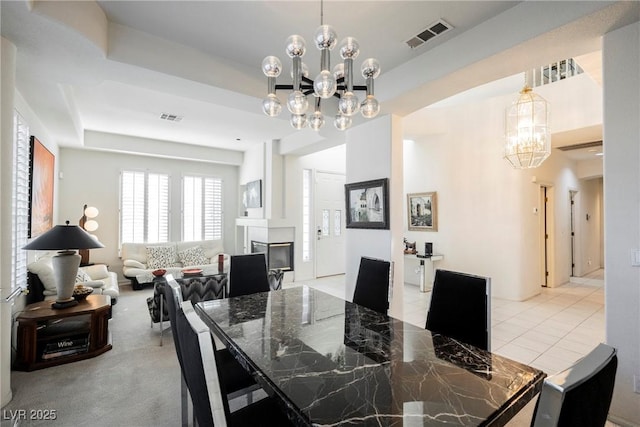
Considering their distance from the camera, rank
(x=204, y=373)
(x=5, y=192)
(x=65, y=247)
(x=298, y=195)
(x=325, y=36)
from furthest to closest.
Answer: (x=298, y=195)
(x=65, y=247)
(x=5, y=192)
(x=325, y=36)
(x=204, y=373)

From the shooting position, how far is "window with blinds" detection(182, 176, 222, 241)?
269 inches

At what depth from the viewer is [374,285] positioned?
94.8 inches

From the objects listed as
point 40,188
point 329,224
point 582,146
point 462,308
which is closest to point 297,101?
point 462,308

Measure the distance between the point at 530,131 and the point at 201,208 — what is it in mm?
6499

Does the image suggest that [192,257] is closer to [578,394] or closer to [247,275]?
[247,275]

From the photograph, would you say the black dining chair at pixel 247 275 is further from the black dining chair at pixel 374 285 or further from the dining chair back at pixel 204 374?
the dining chair back at pixel 204 374

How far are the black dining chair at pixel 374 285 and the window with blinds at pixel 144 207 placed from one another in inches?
216

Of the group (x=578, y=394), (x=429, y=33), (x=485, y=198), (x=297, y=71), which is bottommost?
(x=578, y=394)

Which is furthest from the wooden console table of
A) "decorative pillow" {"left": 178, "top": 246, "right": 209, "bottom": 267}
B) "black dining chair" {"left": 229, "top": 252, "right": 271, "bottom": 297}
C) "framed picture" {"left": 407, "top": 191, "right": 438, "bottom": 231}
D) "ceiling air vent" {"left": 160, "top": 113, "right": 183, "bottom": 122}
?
"framed picture" {"left": 407, "top": 191, "right": 438, "bottom": 231}

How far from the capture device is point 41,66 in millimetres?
2426

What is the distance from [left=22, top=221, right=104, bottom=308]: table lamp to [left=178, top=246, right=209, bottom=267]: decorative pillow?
316 cm

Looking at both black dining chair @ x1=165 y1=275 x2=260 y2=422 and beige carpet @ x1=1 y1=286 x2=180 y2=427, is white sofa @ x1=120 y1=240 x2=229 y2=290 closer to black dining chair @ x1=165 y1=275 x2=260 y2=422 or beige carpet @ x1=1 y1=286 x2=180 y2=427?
beige carpet @ x1=1 y1=286 x2=180 y2=427

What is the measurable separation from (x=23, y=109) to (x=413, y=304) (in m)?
5.58

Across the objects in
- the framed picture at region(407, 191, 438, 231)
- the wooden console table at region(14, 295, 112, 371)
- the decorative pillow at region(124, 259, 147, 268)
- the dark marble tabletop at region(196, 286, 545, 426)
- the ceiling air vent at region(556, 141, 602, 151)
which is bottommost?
the wooden console table at region(14, 295, 112, 371)
